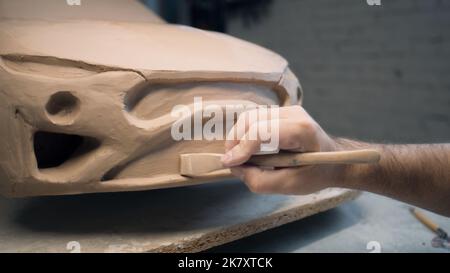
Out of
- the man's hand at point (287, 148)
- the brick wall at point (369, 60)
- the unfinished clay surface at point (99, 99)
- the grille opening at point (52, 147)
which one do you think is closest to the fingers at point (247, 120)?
the man's hand at point (287, 148)

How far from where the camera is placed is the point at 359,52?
2387 millimetres

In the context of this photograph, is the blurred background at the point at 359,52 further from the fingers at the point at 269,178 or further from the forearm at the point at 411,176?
the fingers at the point at 269,178

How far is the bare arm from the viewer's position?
0.66 metres

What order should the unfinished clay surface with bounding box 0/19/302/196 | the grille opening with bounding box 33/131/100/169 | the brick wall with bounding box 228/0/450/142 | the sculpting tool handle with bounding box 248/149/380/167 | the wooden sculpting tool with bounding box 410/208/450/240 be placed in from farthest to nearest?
the brick wall with bounding box 228/0/450/142 < the wooden sculpting tool with bounding box 410/208/450/240 < the grille opening with bounding box 33/131/100/169 < the unfinished clay surface with bounding box 0/19/302/196 < the sculpting tool handle with bounding box 248/149/380/167

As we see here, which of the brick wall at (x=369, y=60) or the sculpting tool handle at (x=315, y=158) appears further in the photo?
the brick wall at (x=369, y=60)

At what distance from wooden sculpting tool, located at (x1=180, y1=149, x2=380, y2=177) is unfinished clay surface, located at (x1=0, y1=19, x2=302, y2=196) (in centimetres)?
7

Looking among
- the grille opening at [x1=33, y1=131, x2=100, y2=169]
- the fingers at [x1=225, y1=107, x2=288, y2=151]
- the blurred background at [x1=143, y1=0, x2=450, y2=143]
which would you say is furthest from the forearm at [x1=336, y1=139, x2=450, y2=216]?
the blurred background at [x1=143, y1=0, x2=450, y2=143]

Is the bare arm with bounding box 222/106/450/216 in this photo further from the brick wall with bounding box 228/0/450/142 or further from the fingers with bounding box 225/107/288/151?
the brick wall with bounding box 228/0/450/142

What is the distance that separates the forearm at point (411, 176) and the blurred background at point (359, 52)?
1.32 m

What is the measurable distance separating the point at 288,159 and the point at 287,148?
20 millimetres

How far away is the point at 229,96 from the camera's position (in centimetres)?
93

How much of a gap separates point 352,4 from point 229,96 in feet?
5.79

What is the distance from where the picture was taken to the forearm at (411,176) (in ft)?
2.72
